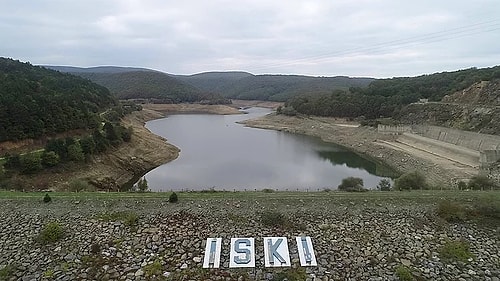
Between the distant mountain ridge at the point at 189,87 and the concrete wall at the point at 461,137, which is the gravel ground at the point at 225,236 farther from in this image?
the distant mountain ridge at the point at 189,87

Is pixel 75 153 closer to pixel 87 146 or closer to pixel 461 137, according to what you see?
pixel 87 146

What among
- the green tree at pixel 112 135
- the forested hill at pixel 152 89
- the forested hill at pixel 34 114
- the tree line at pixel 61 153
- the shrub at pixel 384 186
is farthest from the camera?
the forested hill at pixel 152 89

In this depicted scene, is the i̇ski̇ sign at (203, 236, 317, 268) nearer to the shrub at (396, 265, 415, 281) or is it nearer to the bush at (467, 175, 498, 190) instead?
the shrub at (396, 265, 415, 281)

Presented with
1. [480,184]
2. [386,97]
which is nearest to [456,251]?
[480,184]

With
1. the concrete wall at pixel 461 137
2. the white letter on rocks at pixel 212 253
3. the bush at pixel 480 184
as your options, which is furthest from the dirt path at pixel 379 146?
the white letter on rocks at pixel 212 253

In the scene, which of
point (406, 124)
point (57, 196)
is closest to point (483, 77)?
point (406, 124)

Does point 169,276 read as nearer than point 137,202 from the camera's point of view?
Yes

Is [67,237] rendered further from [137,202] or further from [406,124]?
[406,124]
